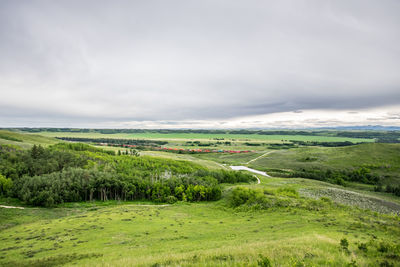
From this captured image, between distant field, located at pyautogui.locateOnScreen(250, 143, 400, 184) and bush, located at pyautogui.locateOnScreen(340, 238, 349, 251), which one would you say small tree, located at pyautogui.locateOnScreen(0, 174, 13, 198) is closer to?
bush, located at pyautogui.locateOnScreen(340, 238, 349, 251)

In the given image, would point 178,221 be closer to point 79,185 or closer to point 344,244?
point 344,244

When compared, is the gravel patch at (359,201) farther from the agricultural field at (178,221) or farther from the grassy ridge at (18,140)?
the grassy ridge at (18,140)

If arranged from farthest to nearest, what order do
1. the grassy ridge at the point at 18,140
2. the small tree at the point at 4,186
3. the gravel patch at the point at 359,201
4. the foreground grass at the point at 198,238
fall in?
the grassy ridge at the point at 18,140 → the small tree at the point at 4,186 → the gravel patch at the point at 359,201 → the foreground grass at the point at 198,238

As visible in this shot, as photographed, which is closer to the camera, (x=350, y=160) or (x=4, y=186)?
(x=4, y=186)

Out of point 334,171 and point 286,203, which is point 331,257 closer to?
point 286,203

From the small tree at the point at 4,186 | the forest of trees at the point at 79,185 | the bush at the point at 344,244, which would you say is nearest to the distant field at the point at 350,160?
the forest of trees at the point at 79,185

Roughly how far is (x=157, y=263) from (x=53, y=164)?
82353 mm

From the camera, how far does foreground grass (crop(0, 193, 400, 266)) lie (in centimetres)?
1255

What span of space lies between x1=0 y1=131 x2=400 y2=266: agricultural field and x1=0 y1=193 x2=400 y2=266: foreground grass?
0.11 metres

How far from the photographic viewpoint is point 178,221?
34844 millimetres

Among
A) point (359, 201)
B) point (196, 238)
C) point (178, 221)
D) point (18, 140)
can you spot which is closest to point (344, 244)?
point (196, 238)

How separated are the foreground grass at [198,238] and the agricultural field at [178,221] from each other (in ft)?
0.37

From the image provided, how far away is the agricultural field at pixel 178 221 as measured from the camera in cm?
1340

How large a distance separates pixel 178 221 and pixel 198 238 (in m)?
11.2
